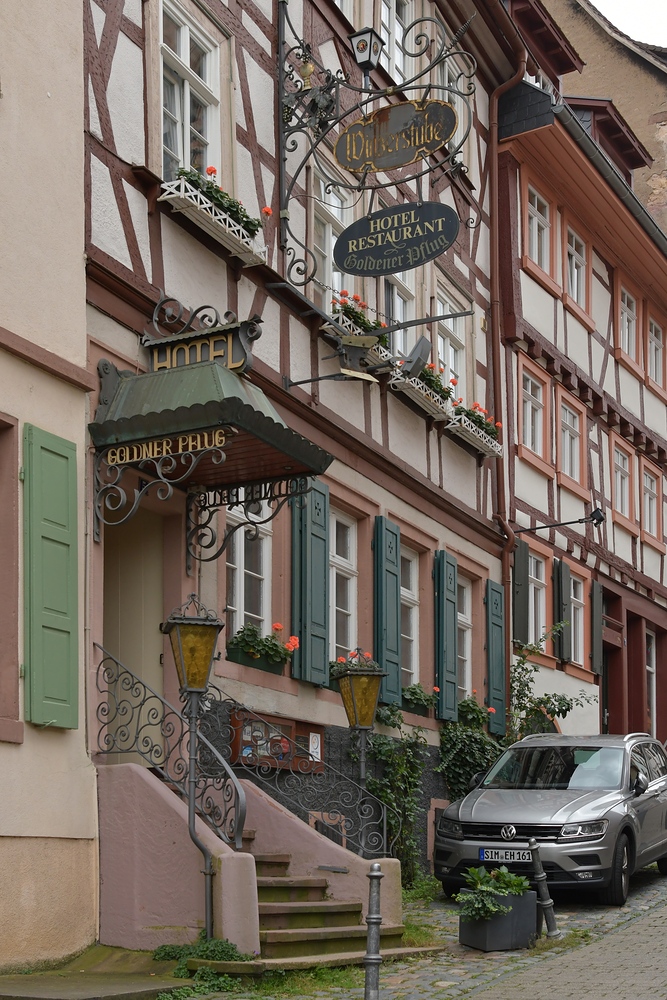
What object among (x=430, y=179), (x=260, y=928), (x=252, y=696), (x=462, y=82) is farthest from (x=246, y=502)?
(x=462, y=82)

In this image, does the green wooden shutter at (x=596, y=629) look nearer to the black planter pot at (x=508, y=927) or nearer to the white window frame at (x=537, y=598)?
the white window frame at (x=537, y=598)

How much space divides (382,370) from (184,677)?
18.8 ft

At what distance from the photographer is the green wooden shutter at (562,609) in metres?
20.5

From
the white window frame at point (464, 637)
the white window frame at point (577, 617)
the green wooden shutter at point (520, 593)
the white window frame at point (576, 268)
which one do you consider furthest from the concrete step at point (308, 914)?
the white window frame at point (576, 268)

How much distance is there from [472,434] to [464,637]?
2368 mm

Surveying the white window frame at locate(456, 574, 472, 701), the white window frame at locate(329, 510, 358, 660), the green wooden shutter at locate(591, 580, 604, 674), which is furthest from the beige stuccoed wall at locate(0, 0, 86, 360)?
the green wooden shutter at locate(591, 580, 604, 674)

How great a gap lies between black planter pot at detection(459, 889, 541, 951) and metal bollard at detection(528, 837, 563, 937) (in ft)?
0.44

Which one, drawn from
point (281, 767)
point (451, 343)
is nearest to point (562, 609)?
point (451, 343)

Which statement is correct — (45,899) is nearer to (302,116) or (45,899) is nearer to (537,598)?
(302,116)

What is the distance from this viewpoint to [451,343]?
18.3m

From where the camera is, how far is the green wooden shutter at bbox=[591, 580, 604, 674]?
22078mm

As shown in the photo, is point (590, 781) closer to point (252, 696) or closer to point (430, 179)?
point (252, 696)

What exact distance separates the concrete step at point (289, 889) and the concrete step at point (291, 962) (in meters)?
0.59

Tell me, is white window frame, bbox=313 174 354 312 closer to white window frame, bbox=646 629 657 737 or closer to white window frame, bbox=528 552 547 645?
white window frame, bbox=528 552 547 645
